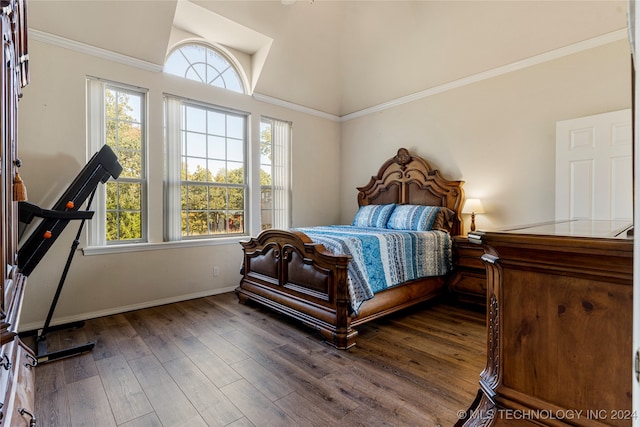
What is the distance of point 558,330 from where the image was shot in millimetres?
894

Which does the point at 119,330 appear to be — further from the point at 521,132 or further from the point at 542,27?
the point at 542,27

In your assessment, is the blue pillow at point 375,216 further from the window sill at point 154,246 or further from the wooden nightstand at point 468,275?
the window sill at point 154,246

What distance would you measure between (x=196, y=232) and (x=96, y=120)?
1.62 meters

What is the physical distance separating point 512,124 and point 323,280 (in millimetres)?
2892

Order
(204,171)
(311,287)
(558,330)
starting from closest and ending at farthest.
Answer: (558,330)
(311,287)
(204,171)

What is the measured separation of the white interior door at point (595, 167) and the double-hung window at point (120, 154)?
4548 mm

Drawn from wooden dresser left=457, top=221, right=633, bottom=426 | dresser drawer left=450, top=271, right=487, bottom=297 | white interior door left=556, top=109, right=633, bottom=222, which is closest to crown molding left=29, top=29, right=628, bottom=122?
white interior door left=556, top=109, right=633, bottom=222

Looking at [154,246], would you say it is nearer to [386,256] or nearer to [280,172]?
[280,172]

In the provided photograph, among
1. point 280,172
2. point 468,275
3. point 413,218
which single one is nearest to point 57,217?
point 280,172

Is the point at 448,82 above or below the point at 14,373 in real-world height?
above

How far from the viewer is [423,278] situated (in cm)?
341

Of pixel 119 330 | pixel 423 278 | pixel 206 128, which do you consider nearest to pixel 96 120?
pixel 206 128

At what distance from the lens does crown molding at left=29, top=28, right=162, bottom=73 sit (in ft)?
9.46

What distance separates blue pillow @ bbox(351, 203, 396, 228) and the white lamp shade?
931mm
